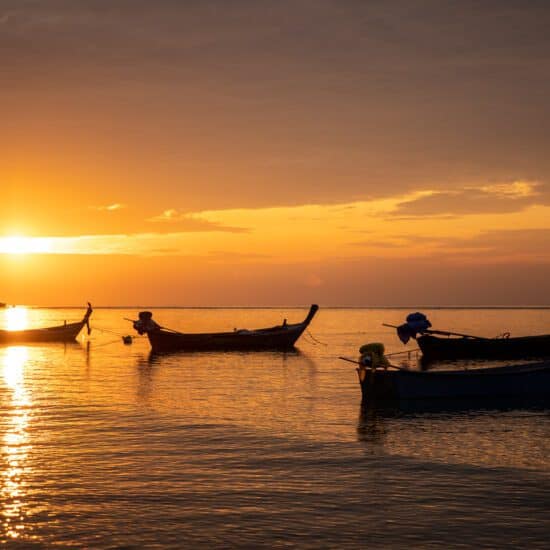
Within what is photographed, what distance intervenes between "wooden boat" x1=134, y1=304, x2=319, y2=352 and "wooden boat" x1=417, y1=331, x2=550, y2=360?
11.8 metres

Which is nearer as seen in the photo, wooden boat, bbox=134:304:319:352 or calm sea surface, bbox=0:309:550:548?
calm sea surface, bbox=0:309:550:548

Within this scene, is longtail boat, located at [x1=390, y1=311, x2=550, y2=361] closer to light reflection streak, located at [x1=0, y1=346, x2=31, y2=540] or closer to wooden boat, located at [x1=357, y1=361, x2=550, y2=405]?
wooden boat, located at [x1=357, y1=361, x2=550, y2=405]

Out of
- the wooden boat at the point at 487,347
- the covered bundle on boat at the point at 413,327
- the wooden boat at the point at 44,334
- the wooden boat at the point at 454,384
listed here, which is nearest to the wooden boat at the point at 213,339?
the wooden boat at the point at 487,347

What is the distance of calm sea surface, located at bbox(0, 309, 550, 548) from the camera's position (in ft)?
41.8

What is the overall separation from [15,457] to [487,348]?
1715 inches

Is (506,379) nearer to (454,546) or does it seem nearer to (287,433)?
(287,433)

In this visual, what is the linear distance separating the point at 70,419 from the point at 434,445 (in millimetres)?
12964

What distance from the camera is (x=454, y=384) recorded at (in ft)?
96.7

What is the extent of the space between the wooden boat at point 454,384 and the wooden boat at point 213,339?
107ft

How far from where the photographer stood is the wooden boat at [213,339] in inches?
2462

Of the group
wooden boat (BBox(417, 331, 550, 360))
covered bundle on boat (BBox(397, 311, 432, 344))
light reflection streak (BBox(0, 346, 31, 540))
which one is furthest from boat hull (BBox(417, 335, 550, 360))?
light reflection streak (BBox(0, 346, 31, 540))

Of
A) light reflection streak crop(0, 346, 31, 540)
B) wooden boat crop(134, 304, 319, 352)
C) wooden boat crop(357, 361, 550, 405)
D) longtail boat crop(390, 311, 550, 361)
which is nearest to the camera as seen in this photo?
light reflection streak crop(0, 346, 31, 540)

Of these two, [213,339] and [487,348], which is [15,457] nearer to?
[487,348]

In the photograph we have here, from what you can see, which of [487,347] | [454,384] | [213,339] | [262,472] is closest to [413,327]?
[454,384]
